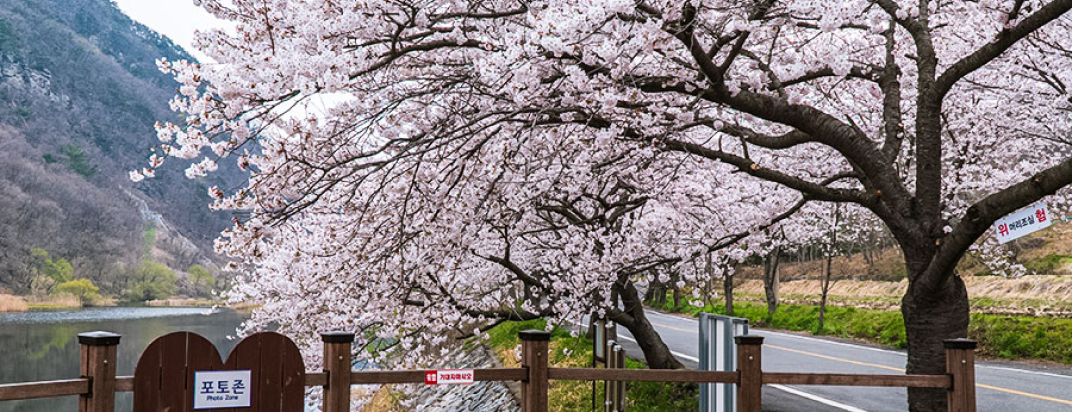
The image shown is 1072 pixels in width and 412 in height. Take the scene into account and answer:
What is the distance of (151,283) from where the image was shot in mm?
86375

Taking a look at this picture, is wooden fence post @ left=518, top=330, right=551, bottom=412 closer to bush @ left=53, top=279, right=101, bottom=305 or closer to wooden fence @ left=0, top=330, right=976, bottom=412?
wooden fence @ left=0, top=330, right=976, bottom=412

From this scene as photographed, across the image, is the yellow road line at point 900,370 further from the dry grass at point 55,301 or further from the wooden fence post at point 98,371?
the dry grass at point 55,301

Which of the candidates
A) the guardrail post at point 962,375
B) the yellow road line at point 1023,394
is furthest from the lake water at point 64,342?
the guardrail post at point 962,375

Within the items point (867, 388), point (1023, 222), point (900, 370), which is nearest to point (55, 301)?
point (900, 370)

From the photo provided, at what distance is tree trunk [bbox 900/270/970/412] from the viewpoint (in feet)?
19.8

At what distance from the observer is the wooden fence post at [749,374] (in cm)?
508

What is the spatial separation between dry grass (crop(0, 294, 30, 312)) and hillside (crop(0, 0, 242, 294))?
224cm

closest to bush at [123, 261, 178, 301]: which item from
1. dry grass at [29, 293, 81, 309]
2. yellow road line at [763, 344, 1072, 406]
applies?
dry grass at [29, 293, 81, 309]

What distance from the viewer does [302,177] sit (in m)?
5.52

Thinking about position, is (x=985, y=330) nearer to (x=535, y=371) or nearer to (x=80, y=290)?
(x=535, y=371)

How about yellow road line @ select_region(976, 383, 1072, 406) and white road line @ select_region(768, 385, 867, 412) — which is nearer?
white road line @ select_region(768, 385, 867, 412)

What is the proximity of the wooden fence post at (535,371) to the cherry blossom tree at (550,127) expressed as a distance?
1.24 meters

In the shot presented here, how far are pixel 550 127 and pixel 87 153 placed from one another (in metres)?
130

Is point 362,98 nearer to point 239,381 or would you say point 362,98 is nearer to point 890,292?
point 239,381
